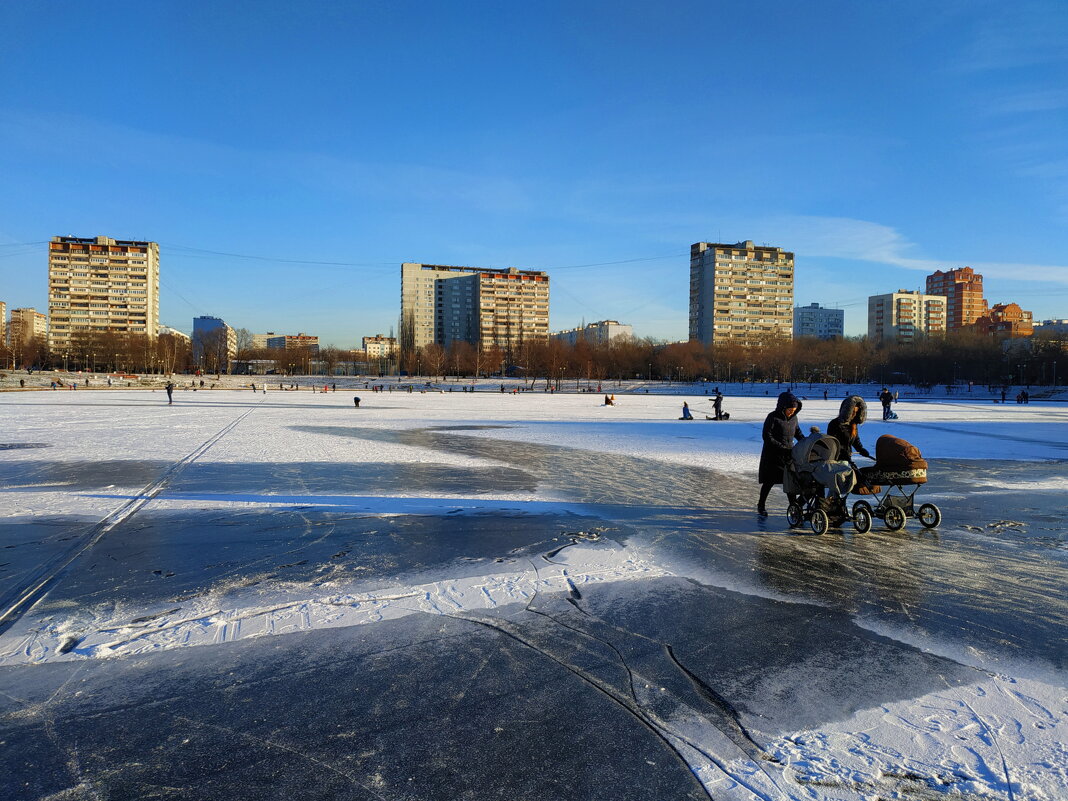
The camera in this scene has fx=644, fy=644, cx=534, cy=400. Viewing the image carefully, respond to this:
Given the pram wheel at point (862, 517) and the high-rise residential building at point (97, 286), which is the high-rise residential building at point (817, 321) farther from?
the pram wheel at point (862, 517)

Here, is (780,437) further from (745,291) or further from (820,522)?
(745,291)

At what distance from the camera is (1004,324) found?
165625mm

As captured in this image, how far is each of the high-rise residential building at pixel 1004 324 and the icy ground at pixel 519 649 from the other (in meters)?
167

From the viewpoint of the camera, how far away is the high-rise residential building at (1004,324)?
15712 cm

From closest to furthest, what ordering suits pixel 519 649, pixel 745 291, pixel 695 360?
pixel 519 649 < pixel 695 360 < pixel 745 291

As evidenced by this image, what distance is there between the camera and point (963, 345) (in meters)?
92.2

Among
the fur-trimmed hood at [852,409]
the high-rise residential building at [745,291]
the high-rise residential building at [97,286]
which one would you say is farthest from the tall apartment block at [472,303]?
the fur-trimmed hood at [852,409]

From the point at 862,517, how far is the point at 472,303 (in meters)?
150

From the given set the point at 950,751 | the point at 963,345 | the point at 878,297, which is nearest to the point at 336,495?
the point at 950,751

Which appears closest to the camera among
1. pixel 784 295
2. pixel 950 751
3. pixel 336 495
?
pixel 950 751

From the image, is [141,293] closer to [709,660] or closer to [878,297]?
→ [709,660]

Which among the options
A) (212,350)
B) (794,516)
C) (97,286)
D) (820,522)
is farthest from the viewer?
(97,286)

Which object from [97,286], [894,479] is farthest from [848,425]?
[97,286]

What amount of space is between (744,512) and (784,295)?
489 feet
